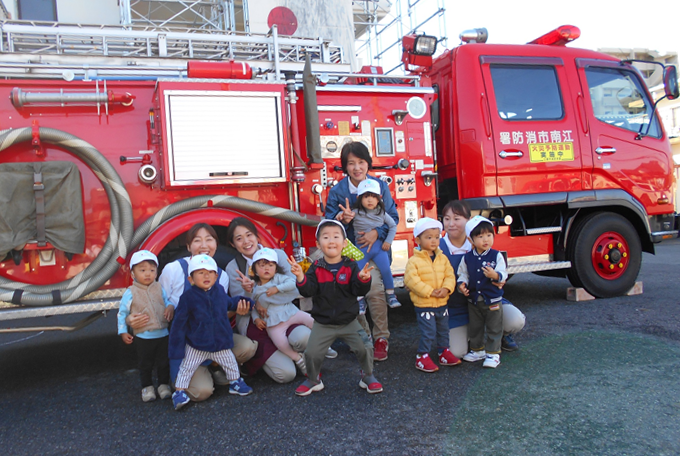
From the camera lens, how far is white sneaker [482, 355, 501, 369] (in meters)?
3.65

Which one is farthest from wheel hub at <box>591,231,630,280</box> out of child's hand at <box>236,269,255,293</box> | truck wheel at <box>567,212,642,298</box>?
child's hand at <box>236,269,255,293</box>

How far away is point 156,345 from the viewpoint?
11.5ft

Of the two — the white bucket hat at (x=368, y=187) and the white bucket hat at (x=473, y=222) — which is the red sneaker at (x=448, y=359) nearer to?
the white bucket hat at (x=473, y=222)

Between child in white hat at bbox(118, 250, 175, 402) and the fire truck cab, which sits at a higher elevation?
the fire truck cab

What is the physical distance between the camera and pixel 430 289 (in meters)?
3.71

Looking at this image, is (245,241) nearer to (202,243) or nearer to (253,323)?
(202,243)

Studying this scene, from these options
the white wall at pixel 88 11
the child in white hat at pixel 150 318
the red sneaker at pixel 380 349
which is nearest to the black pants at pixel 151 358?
the child in white hat at pixel 150 318

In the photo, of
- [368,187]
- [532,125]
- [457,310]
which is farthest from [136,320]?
[532,125]

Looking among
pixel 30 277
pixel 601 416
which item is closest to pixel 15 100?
pixel 30 277

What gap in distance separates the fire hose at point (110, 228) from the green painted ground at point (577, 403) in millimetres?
2579

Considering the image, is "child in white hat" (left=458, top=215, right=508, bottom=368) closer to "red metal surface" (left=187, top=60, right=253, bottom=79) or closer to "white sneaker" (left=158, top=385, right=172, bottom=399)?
"white sneaker" (left=158, top=385, right=172, bottom=399)

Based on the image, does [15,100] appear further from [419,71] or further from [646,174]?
[646,174]

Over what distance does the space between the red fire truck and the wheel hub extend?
2 centimetres

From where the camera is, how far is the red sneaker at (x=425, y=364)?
3639 millimetres
